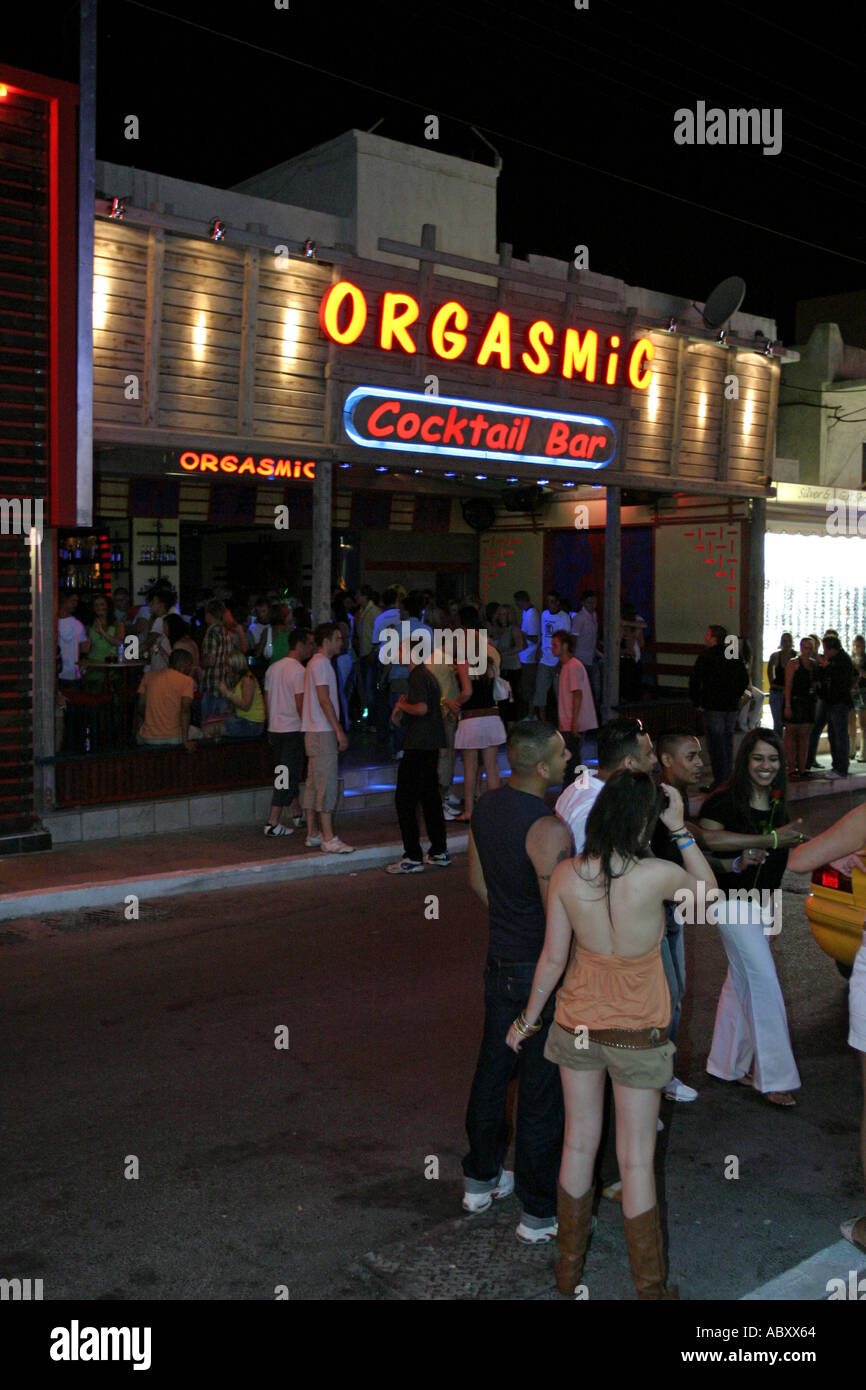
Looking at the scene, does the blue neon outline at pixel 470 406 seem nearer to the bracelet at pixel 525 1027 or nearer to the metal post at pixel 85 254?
the metal post at pixel 85 254

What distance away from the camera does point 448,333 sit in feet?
44.3

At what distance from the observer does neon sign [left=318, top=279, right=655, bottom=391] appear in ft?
41.3

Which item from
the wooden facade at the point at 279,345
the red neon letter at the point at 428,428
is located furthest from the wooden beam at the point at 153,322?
the red neon letter at the point at 428,428

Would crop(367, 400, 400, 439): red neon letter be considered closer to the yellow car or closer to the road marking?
the yellow car

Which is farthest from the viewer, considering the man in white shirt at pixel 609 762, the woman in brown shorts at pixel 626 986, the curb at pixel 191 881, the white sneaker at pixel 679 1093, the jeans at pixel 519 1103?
the curb at pixel 191 881

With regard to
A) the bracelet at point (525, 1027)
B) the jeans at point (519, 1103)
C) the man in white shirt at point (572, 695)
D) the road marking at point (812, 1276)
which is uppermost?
the man in white shirt at point (572, 695)

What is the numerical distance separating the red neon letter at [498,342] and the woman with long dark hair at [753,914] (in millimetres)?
8968

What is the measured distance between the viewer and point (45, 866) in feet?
33.4

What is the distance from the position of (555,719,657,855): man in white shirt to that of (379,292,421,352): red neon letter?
874cm

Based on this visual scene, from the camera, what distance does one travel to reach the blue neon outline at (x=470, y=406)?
12859 mm

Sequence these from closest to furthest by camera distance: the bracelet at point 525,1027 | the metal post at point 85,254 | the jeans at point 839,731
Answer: the bracelet at point 525,1027
the metal post at point 85,254
the jeans at point 839,731

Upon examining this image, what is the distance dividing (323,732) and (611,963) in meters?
6.92

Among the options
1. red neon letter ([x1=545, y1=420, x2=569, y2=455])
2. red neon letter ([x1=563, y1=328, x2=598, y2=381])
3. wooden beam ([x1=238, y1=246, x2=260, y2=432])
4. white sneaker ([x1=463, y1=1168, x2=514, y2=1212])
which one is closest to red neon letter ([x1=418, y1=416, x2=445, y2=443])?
red neon letter ([x1=545, y1=420, x2=569, y2=455])

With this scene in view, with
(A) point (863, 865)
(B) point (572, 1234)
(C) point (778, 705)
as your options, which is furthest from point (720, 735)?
(B) point (572, 1234)
